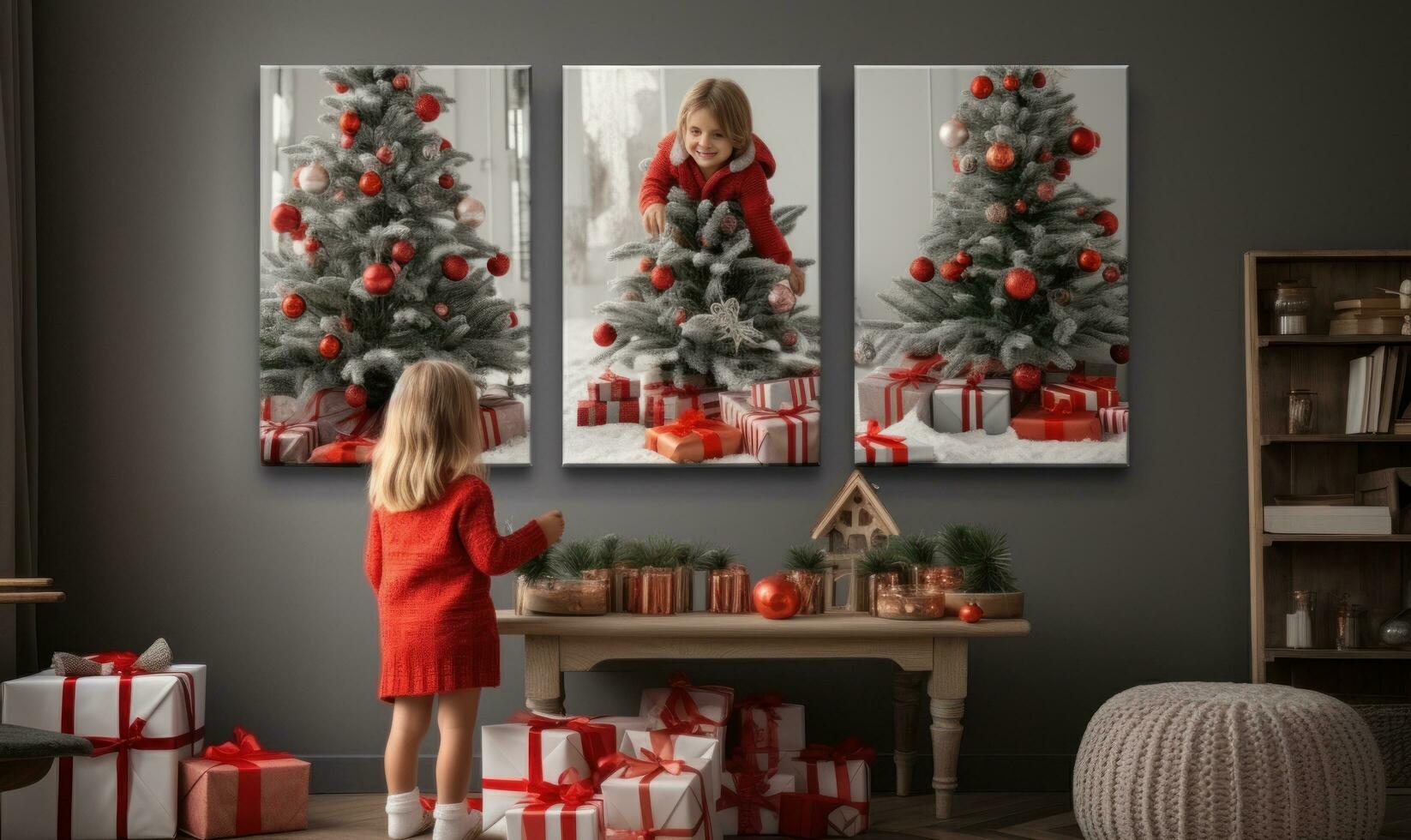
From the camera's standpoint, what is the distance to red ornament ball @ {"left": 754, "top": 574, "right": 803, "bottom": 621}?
3.15 m

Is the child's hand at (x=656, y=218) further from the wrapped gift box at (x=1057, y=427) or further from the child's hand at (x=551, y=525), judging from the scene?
→ the wrapped gift box at (x=1057, y=427)

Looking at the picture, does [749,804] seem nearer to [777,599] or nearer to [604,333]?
[777,599]

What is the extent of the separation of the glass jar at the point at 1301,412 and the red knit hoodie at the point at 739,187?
149cm

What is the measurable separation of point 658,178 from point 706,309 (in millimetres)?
402

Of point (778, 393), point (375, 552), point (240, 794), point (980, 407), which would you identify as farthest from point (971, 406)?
point (240, 794)

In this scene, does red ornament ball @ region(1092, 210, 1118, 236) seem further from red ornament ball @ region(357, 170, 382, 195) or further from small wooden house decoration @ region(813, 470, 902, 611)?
red ornament ball @ region(357, 170, 382, 195)

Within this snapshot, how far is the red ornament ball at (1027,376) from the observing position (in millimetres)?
3598

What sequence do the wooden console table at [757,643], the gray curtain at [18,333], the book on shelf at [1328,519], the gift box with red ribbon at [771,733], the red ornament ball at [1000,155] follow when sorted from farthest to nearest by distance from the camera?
the red ornament ball at [1000,155] < the book on shelf at [1328,519] < the gray curtain at [18,333] < the gift box with red ribbon at [771,733] < the wooden console table at [757,643]

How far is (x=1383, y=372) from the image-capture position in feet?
11.6

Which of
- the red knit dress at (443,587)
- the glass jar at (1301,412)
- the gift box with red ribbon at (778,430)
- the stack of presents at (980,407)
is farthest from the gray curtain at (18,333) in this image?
the glass jar at (1301,412)

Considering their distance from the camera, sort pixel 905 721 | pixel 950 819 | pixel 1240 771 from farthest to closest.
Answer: pixel 905 721 < pixel 950 819 < pixel 1240 771

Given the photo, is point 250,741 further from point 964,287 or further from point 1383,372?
point 1383,372

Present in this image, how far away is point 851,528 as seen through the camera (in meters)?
3.35

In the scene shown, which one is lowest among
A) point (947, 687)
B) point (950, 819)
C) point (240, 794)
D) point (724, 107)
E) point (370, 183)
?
point (950, 819)
